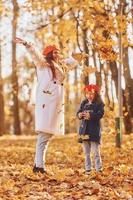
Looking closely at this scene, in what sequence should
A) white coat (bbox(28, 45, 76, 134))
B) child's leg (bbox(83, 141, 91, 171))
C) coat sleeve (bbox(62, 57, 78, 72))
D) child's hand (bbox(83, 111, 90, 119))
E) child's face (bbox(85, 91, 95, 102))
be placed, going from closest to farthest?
white coat (bbox(28, 45, 76, 134)) → child's hand (bbox(83, 111, 90, 119)) → child's face (bbox(85, 91, 95, 102)) → child's leg (bbox(83, 141, 91, 171)) → coat sleeve (bbox(62, 57, 78, 72))

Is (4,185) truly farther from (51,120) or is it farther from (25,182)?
(51,120)

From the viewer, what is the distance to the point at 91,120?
38.9 feet

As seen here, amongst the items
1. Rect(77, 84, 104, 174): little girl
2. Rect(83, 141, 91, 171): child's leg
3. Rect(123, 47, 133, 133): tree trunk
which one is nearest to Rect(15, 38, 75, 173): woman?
Rect(77, 84, 104, 174): little girl

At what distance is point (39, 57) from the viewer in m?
11.6

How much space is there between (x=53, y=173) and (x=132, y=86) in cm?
1303

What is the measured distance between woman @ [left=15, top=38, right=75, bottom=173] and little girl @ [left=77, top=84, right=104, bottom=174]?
1.48 feet

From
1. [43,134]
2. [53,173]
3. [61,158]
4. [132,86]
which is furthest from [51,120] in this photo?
[132,86]

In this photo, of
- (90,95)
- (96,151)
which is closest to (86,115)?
(90,95)

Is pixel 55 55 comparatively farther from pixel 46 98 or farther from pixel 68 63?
pixel 46 98

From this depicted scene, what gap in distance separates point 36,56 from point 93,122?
1635 millimetres

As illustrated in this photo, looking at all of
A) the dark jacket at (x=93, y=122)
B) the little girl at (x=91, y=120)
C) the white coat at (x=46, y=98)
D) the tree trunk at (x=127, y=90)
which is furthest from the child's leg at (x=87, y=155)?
the tree trunk at (x=127, y=90)

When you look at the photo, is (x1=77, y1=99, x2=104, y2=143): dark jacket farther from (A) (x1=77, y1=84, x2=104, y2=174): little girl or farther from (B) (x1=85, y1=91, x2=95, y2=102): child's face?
(B) (x1=85, y1=91, x2=95, y2=102): child's face

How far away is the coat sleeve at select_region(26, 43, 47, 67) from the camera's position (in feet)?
37.8

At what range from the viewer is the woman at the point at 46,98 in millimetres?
11648
